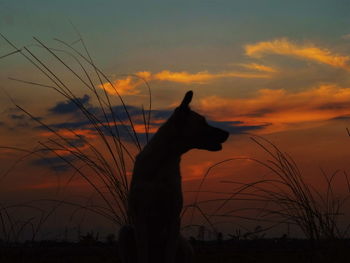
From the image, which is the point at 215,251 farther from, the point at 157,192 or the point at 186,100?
the point at 186,100

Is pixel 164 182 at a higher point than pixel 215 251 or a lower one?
higher

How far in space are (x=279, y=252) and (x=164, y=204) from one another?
3561 mm

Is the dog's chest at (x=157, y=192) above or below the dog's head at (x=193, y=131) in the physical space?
below

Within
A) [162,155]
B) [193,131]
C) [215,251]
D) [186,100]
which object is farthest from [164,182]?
[215,251]

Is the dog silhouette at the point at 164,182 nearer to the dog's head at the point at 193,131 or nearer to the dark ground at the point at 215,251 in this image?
the dog's head at the point at 193,131

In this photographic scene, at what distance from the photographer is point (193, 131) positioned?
4422 millimetres

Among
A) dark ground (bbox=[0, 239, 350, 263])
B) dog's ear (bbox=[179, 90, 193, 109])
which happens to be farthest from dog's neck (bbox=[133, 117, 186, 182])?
dark ground (bbox=[0, 239, 350, 263])

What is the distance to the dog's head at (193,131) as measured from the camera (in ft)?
14.3

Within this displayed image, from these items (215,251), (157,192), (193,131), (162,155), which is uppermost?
(193,131)

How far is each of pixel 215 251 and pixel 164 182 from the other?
3330mm

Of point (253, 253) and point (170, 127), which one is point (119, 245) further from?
point (253, 253)

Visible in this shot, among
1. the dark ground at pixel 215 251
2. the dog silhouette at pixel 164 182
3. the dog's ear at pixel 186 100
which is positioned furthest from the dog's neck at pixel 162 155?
the dark ground at pixel 215 251

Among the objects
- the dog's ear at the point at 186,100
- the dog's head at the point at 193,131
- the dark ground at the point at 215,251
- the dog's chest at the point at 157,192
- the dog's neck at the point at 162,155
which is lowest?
the dark ground at the point at 215,251

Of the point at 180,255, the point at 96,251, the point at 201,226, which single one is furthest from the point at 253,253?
the point at 180,255
